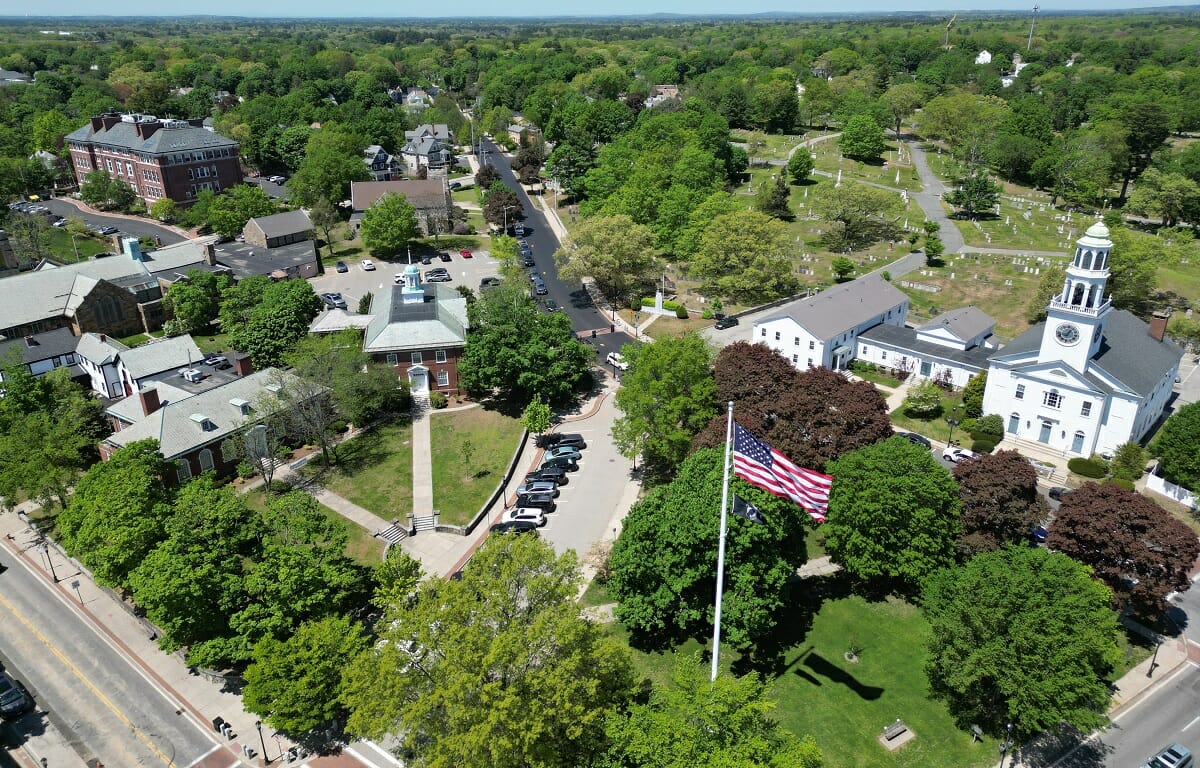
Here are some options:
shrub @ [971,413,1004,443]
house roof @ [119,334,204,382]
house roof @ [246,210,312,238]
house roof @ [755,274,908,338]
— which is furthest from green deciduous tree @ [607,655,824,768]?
house roof @ [246,210,312,238]

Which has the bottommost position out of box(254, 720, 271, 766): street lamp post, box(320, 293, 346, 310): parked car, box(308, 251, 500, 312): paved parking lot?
box(254, 720, 271, 766): street lamp post

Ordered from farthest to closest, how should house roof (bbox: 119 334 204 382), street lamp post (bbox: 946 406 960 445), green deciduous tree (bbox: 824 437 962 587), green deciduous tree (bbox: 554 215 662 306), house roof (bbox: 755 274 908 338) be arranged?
green deciduous tree (bbox: 554 215 662 306) → house roof (bbox: 755 274 908 338) → house roof (bbox: 119 334 204 382) → street lamp post (bbox: 946 406 960 445) → green deciduous tree (bbox: 824 437 962 587)

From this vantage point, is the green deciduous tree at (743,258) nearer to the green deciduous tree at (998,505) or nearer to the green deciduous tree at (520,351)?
the green deciduous tree at (520,351)

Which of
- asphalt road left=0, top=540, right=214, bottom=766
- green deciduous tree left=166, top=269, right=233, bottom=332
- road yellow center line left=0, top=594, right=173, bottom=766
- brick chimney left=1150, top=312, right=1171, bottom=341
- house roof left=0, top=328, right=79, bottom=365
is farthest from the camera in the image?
green deciduous tree left=166, top=269, right=233, bottom=332

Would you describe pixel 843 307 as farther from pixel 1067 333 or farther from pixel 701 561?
pixel 701 561

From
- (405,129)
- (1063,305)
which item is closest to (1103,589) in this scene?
(1063,305)

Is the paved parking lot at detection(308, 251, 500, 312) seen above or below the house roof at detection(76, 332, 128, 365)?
below

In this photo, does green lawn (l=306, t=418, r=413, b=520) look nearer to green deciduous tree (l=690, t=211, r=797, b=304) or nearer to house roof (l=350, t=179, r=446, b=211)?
green deciduous tree (l=690, t=211, r=797, b=304)
